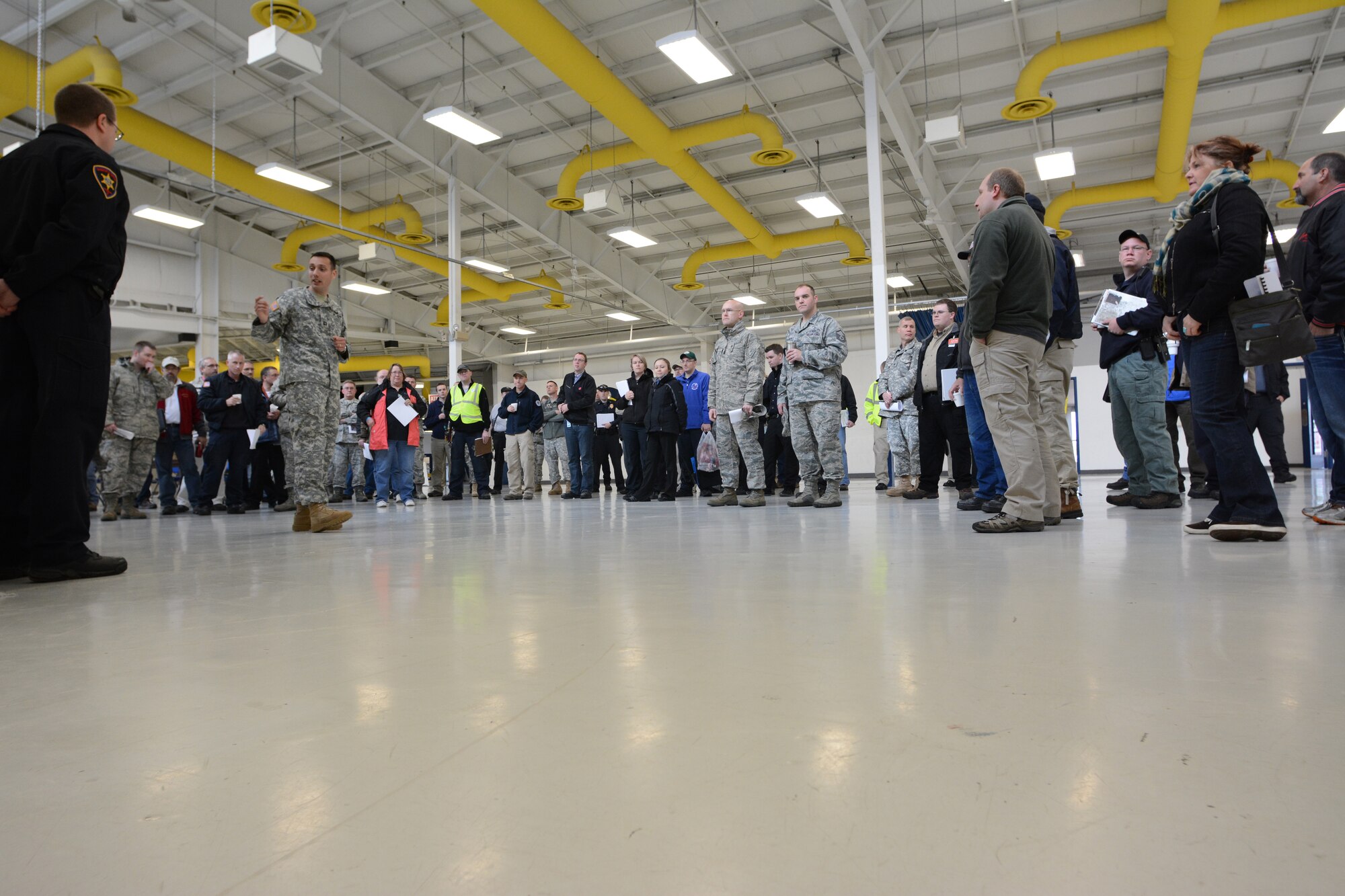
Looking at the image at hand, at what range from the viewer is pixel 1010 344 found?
3.29 metres

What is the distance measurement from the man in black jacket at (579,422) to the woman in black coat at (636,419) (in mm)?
413

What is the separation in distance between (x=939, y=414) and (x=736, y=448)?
168cm

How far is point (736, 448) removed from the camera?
6312mm

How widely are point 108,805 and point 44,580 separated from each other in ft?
7.02

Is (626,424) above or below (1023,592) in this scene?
above

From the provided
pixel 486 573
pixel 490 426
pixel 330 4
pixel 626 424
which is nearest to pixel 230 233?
pixel 330 4

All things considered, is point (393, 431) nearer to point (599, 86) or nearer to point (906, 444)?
point (599, 86)

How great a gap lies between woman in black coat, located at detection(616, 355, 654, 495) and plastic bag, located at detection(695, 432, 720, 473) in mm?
634

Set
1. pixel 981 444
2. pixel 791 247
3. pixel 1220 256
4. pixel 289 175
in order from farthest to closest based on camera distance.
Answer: pixel 791 247 < pixel 289 175 < pixel 981 444 < pixel 1220 256

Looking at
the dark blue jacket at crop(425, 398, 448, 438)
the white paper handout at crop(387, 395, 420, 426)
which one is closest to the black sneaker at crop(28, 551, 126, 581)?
the white paper handout at crop(387, 395, 420, 426)

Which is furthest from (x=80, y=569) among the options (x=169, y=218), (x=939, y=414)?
(x=169, y=218)

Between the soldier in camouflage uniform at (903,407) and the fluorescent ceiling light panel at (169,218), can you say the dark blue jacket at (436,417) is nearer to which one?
the fluorescent ceiling light panel at (169,218)

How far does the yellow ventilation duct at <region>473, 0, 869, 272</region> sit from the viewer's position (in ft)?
22.9

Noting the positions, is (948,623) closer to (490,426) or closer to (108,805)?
(108,805)
